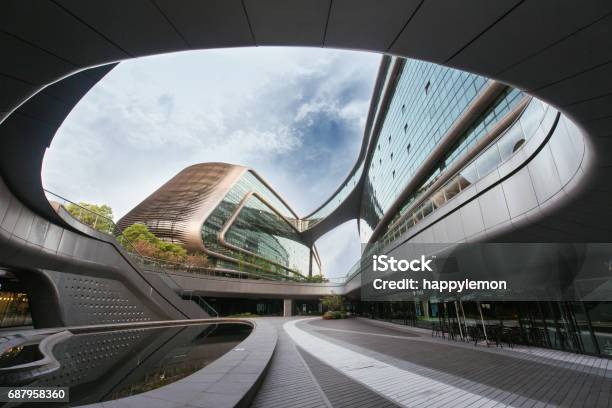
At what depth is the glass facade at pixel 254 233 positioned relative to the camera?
54.2 metres

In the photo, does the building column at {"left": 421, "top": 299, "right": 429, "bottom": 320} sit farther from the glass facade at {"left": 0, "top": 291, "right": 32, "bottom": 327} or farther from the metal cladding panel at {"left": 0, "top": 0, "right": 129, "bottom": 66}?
the glass facade at {"left": 0, "top": 291, "right": 32, "bottom": 327}

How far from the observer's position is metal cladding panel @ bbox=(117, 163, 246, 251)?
164 ft

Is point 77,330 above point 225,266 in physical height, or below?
below

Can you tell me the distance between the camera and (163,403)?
385 centimetres

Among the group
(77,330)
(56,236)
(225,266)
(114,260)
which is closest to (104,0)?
(56,236)

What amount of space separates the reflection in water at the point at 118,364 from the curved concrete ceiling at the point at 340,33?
5721 mm

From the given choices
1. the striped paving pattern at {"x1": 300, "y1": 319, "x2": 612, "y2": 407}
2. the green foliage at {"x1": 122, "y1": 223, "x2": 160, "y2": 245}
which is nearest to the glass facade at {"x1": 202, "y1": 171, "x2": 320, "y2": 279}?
the green foliage at {"x1": 122, "y1": 223, "x2": 160, "y2": 245}

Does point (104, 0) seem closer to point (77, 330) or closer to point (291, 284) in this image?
point (77, 330)

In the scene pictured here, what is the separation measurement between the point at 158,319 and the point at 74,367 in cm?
1446

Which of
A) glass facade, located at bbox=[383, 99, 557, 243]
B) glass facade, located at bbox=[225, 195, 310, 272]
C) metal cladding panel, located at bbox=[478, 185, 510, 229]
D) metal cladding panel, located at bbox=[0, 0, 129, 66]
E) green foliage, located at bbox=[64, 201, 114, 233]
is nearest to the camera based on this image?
metal cladding panel, located at bbox=[0, 0, 129, 66]

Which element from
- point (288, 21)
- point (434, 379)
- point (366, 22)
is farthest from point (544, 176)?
point (288, 21)

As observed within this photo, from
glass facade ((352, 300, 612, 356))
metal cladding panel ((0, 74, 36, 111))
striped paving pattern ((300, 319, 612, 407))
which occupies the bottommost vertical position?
striped paving pattern ((300, 319, 612, 407))

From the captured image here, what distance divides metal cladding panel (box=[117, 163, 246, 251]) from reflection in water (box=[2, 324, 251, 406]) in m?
38.8

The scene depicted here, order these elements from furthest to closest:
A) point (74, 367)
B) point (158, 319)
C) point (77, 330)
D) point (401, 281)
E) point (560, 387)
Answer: point (401, 281), point (158, 319), point (77, 330), point (74, 367), point (560, 387)
